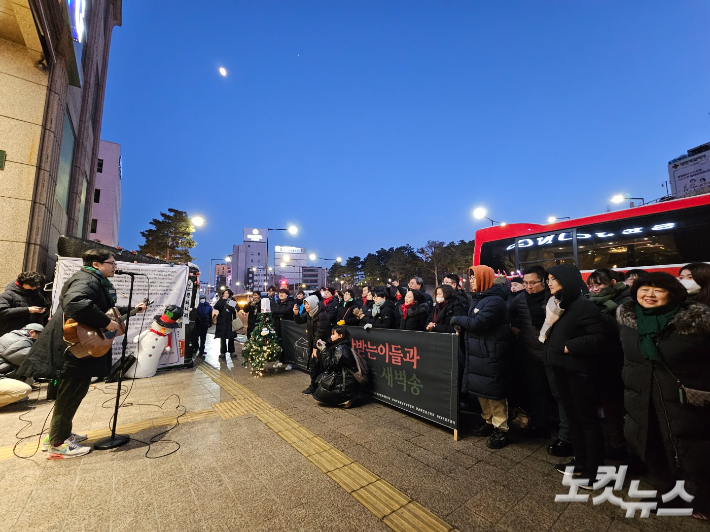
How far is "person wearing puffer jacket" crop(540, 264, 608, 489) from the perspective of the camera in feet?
9.21

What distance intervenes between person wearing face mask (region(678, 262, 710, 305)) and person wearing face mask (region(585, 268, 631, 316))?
0.53 metres

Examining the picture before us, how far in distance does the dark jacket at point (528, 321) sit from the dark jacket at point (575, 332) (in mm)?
882

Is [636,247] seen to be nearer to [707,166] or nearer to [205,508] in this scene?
[205,508]

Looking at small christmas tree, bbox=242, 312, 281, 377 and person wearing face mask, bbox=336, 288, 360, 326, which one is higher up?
person wearing face mask, bbox=336, 288, 360, 326

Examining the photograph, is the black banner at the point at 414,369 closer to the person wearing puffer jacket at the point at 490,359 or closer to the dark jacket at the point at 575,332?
the person wearing puffer jacket at the point at 490,359

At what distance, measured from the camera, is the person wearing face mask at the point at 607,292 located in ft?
11.3

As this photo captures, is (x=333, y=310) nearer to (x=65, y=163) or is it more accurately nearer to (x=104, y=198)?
(x=65, y=163)

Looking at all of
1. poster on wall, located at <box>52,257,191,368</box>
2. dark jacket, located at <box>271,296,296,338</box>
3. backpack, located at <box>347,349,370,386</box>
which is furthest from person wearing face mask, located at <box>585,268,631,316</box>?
poster on wall, located at <box>52,257,191,368</box>

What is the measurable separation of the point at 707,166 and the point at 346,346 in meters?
32.6

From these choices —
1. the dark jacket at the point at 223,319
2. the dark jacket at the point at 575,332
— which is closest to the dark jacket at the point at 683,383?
the dark jacket at the point at 575,332

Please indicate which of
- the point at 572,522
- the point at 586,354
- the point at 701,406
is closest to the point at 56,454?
the point at 572,522

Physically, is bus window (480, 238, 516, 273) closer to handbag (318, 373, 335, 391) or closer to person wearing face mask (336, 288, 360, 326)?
person wearing face mask (336, 288, 360, 326)

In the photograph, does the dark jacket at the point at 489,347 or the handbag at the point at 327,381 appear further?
the handbag at the point at 327,381

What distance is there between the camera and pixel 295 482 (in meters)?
2.87
